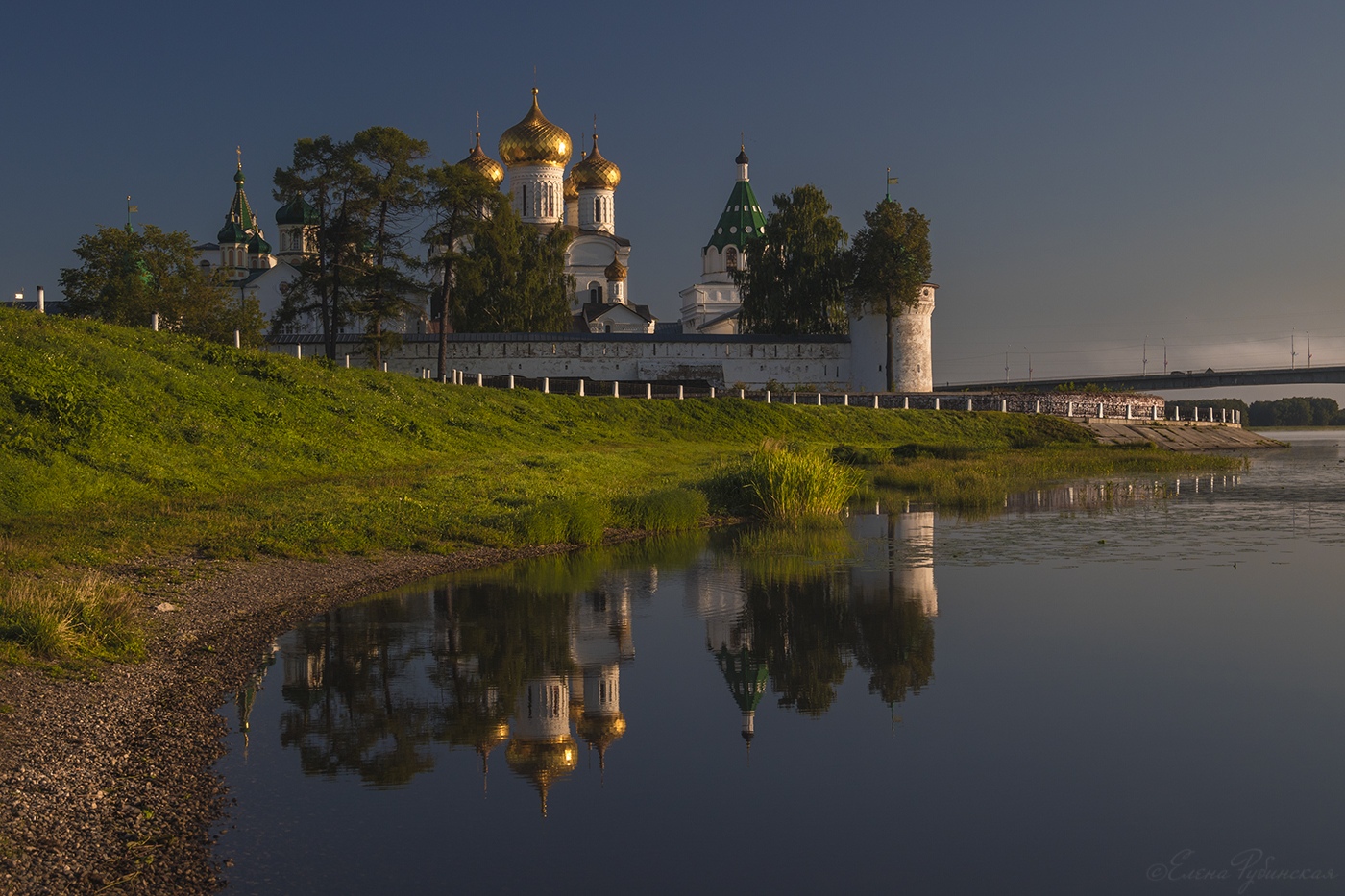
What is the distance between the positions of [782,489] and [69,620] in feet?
39.6

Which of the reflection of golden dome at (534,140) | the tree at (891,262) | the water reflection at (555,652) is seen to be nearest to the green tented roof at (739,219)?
the reflection of golden dome at (534,140)

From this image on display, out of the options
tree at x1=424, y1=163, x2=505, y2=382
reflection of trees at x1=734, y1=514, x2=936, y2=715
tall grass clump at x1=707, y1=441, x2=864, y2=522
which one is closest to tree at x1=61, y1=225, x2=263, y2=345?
tree at x1=424, y1=163, x2=505, y2=382

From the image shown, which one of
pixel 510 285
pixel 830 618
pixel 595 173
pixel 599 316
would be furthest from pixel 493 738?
→ pixel 595 173

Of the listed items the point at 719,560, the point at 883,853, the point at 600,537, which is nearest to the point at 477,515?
the point at 600,537

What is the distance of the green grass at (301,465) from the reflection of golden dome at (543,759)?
9.91 ft

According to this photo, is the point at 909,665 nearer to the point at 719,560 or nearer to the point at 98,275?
the point at 719,560

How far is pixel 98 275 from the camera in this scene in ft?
138

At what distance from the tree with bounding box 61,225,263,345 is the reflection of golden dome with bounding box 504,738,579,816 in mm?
36164

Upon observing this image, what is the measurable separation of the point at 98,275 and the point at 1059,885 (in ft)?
142

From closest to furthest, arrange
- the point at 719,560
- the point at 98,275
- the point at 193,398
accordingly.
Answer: the point at 719,560 < the point at 193,398 < the point at 98,275

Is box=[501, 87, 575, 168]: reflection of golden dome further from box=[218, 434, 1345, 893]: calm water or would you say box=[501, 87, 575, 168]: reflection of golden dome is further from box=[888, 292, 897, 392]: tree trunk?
box=[218, 434, 1345, 893]: calm water

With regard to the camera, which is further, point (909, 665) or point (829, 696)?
point (909, 665)

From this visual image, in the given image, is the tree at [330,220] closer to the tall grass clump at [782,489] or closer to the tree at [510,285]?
the tree at [510,285]

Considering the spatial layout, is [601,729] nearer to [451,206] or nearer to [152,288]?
[451,206]
